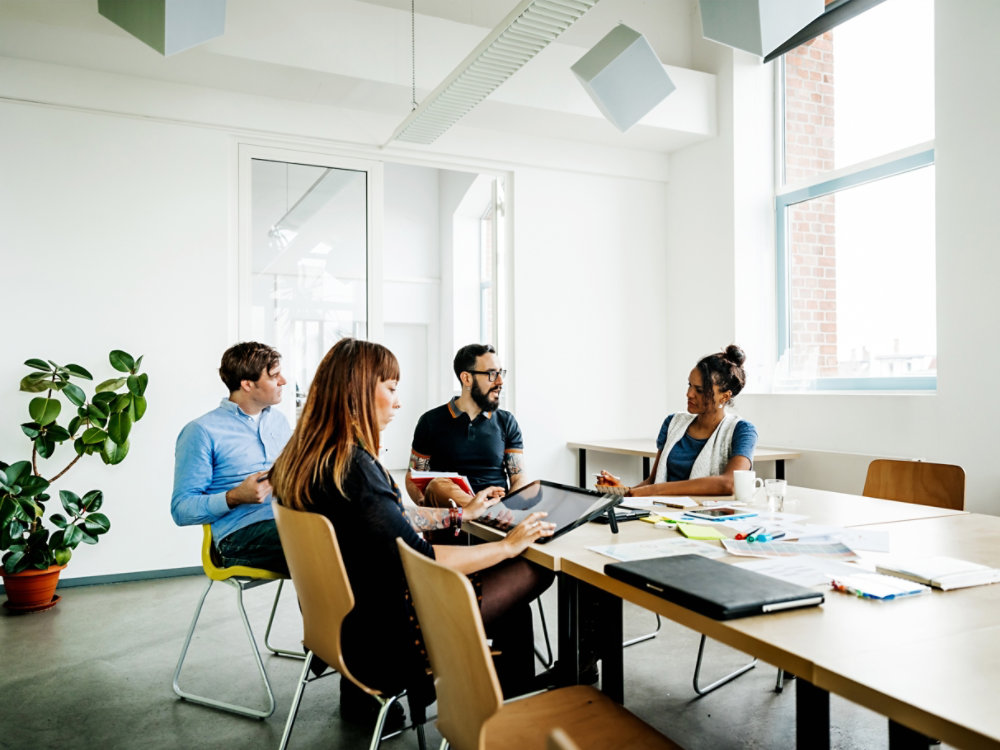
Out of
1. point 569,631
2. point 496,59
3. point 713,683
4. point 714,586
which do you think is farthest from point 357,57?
point 714,586

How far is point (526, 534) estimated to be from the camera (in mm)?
1812

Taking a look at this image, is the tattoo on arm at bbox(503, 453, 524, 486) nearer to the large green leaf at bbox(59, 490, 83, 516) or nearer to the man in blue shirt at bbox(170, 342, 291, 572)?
the man in blue shirt at bbox(170, 342, 291, 572)

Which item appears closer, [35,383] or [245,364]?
[245,364]

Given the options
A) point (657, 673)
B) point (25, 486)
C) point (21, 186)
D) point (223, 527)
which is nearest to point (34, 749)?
point (223, 527)

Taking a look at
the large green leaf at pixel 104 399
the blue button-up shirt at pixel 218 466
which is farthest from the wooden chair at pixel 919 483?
the large green leaf at pixel 104 399

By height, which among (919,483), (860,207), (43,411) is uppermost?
(860,207)

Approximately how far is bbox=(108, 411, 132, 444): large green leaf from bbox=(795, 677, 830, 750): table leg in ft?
11.4

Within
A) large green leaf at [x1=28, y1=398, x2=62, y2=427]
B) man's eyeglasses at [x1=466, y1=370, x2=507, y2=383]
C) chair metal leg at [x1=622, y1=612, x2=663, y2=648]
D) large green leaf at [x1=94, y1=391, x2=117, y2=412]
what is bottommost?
chair metal leg at [x1=622, y1=612, x2=663, y2=648]

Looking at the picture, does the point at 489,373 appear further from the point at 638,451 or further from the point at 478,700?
the point at 478,700

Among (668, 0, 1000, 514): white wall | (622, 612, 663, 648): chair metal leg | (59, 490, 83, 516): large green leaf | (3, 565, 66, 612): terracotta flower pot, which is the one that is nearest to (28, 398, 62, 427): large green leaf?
(59, 490, 83, 516): large green leaf

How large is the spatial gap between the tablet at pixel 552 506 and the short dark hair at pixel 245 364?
1094 mm

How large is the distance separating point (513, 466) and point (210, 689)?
1512mm

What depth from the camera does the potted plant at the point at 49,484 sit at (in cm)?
345

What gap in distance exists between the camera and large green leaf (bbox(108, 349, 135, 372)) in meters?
3.75
